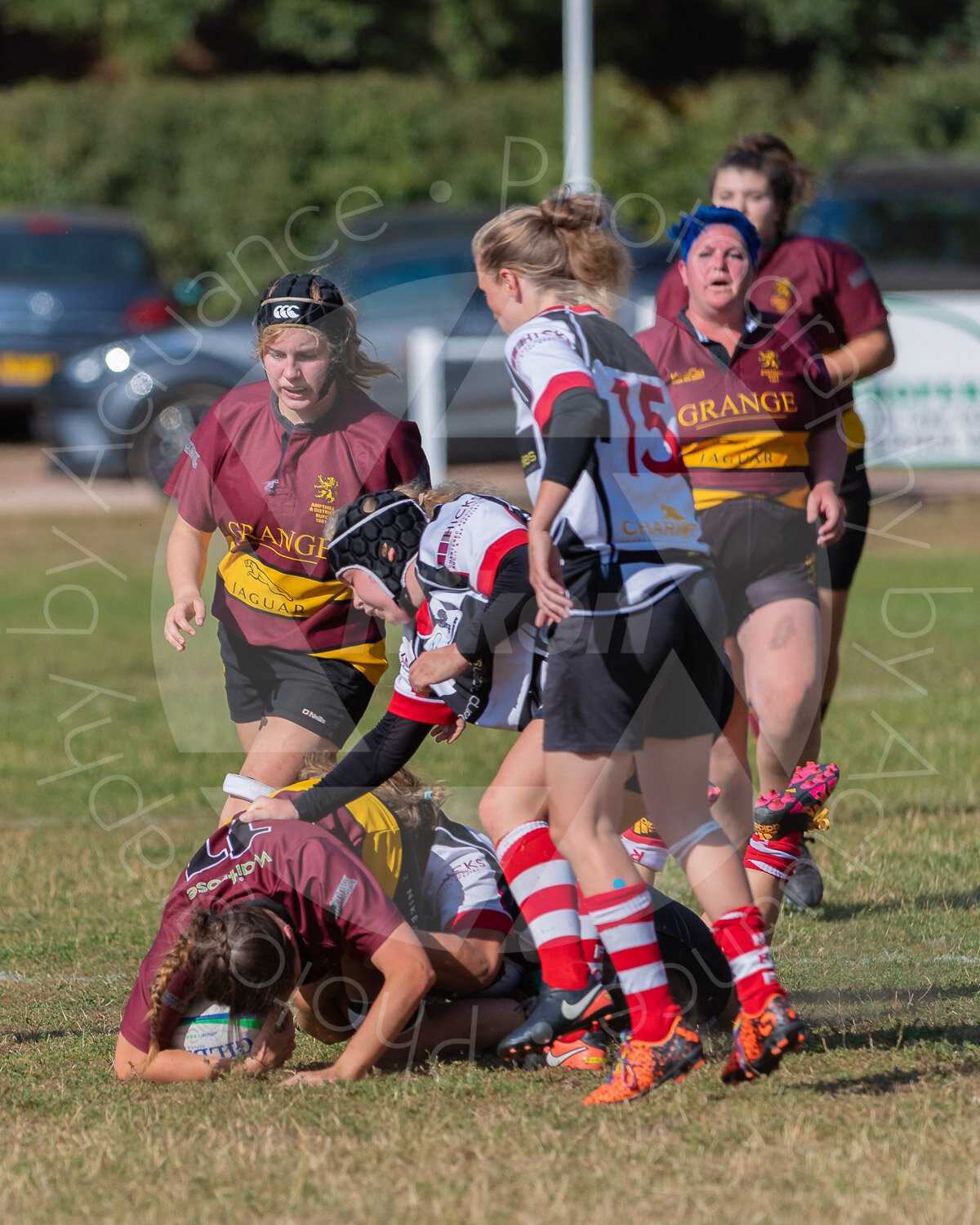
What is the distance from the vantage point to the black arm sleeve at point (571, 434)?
332 centimetres

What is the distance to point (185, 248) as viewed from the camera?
22.5m

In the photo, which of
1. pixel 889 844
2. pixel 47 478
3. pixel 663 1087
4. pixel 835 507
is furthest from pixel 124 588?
pixel 663 1087

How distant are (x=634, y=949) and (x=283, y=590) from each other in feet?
4.89

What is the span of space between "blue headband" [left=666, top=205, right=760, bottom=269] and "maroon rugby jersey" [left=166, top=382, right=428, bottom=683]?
868 millimetres

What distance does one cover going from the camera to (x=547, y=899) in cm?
382

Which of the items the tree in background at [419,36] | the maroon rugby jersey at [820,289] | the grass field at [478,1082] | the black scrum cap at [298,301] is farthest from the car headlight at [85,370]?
the tree in background at [419,36]

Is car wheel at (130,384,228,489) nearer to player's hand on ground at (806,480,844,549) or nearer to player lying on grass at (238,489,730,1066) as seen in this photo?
player's hand on ground at (806,480,844,549)

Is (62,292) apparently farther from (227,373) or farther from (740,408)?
(740,408)

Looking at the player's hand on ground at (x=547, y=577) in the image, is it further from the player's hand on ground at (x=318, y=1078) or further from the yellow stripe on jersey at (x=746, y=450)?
the yellow stripe on jersey at (x=746, y=450)

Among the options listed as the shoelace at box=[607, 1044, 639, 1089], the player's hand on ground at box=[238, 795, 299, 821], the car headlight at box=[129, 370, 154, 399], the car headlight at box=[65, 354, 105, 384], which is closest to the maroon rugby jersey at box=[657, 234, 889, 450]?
the player's hand on ground at box=[238, 795, 299, 821]

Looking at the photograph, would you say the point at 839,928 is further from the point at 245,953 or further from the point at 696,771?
the point at 245,953

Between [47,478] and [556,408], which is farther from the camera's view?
[47,478]

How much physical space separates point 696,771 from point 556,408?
2.63 feet

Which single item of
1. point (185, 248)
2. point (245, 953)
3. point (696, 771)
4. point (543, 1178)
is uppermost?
point (185, 248)
